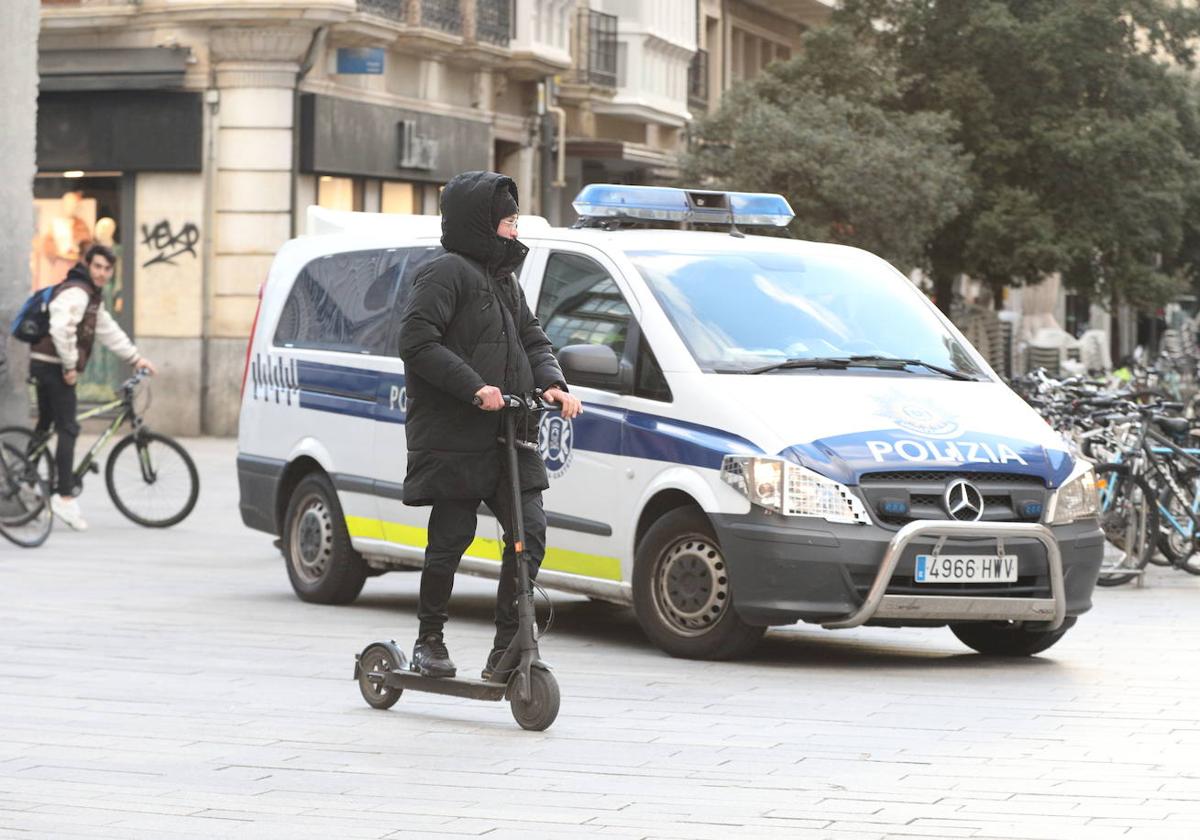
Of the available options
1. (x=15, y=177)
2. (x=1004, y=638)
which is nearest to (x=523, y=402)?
(x=1004, y=638)

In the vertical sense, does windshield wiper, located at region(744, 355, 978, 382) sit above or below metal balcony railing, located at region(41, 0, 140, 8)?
below

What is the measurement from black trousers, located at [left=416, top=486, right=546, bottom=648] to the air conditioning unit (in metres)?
24.3

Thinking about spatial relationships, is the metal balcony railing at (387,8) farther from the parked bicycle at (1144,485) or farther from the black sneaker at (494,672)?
the black sneaker at (494,672)

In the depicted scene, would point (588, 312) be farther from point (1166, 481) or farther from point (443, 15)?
point (443, 15)

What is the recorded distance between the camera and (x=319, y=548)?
42.0 feet

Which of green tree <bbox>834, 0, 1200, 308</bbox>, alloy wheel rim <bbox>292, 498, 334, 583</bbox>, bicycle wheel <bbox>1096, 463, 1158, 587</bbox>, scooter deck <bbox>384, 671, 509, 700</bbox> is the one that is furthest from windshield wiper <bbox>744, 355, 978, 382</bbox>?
green tree <bbox>834, 0, 1200, 308</bbox>

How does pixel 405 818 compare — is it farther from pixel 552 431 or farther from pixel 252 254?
pixel 252 254

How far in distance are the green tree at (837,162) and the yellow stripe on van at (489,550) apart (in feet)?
62.3

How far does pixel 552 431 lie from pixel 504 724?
286 centimetres

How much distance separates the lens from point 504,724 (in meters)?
8.65

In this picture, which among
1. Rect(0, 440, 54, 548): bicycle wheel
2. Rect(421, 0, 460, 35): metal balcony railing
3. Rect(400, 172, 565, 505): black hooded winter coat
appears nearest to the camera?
Rect(400, 172, 565, 505): black hooded winter coat

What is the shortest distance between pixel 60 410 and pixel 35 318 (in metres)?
0.65

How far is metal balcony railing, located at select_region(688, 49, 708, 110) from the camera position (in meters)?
45.6

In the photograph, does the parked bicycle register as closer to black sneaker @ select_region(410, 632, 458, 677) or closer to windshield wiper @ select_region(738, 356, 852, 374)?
windshield wiper @ select_region(738, 356, 852, 374)
